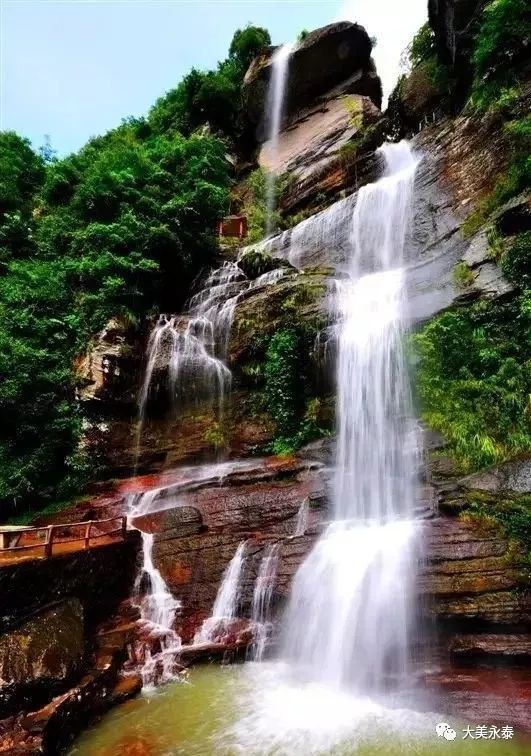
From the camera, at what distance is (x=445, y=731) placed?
528 centimetres

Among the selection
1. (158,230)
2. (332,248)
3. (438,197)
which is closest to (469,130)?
(438,197)

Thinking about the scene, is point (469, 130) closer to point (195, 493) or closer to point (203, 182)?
point (203, 182)

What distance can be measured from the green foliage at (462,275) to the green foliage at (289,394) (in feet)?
14.2

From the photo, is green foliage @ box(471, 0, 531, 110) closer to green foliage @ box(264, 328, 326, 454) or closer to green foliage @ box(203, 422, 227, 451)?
green foliage @ box(264, 328, 326, 454)

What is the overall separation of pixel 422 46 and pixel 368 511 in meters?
23.5

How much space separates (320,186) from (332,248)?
6.34m

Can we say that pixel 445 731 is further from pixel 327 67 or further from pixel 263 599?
pixel 327 67

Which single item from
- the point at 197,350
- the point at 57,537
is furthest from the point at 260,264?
the point at 57,537

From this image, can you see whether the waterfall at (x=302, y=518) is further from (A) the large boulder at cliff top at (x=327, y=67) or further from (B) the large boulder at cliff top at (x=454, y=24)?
(A) the large boulder at cliff top at (x=327, y=67)

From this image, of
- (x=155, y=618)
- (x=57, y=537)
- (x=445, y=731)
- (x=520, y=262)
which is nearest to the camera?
(x=445, y=731)

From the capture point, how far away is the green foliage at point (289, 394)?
12258 mm

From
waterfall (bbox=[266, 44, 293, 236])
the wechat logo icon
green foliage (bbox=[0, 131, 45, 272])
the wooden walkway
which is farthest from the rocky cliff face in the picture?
green foliage (bbox=[0, 131, 45, 272])

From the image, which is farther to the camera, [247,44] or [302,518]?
[247,44]

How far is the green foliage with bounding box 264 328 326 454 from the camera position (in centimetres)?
1226
